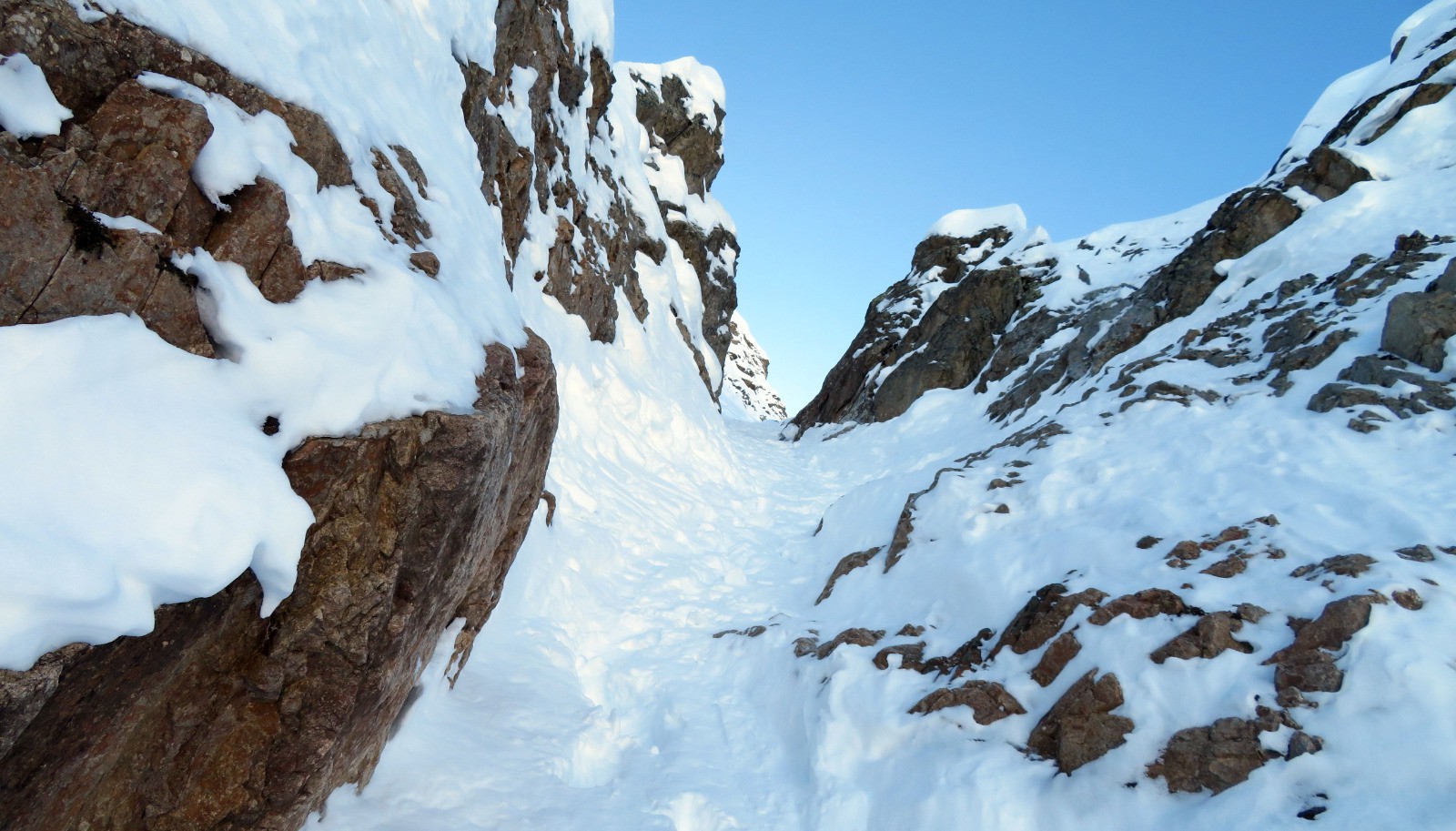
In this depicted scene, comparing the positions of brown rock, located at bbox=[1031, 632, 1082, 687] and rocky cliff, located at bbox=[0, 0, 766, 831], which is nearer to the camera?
rocky cliff, located at bbox=[0, 0, 766, 831]

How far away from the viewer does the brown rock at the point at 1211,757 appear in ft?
14.2

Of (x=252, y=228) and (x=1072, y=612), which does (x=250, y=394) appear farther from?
(x=1072, y=612)

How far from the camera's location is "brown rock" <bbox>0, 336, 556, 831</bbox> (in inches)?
110

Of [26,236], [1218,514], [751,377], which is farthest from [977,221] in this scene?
[751,377]

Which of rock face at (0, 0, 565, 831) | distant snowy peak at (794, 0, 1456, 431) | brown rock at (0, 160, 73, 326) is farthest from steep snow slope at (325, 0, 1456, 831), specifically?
brown rock at (0, 160, 73, 326)

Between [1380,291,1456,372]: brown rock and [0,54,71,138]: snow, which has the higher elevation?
[1380,291,1456,372]: brown rock

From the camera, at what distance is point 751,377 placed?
277 ft

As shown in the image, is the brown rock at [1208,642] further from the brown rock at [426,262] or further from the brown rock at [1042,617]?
the brown rock at [426,262]

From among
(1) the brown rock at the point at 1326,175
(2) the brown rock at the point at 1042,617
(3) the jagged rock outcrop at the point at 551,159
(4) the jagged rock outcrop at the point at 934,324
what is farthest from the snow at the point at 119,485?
(4) the jagged rock outcrop at the point at 934,324

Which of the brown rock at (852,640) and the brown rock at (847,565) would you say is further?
the brown rock at (847,565)

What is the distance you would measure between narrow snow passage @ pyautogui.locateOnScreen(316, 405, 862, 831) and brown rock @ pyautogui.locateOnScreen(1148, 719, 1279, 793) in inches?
108

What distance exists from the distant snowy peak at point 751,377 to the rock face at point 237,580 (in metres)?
62.7

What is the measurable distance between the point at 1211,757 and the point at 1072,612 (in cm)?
181

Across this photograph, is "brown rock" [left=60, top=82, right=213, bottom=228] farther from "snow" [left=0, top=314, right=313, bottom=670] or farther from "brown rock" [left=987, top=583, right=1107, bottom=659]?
"brown rock" [left=987, top=583, right=1107, bottom=659]
